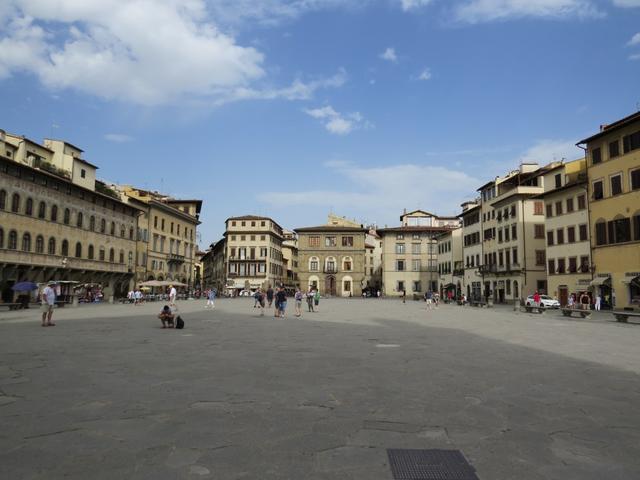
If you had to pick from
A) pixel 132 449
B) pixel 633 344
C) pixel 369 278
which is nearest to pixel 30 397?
pixel 132 449

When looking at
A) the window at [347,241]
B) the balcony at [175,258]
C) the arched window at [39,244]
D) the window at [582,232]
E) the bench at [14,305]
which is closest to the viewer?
the bench at [14,305]

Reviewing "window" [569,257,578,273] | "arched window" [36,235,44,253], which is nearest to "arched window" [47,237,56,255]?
"arched window" [36,235,44,253]

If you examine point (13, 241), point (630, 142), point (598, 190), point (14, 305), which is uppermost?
point (630, 142)

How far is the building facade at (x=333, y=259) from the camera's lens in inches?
3620

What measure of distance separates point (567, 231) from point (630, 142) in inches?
411

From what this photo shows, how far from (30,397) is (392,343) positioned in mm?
9196

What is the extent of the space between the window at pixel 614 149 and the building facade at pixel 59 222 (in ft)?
140

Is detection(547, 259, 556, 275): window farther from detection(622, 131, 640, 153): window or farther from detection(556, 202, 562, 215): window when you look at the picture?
detection(622, 131, 640, 153): window

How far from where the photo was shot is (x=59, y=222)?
45406mm

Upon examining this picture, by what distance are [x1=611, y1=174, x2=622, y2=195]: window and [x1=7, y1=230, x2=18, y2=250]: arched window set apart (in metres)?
44.9

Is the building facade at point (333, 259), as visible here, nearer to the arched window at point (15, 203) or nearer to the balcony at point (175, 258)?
the balcony at point (175, 258)

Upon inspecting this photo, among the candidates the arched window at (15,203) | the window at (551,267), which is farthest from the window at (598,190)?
the arched window at (15,203)

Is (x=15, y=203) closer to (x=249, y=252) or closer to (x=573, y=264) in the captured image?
(x=573, y=264)

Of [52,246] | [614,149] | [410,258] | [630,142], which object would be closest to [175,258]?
[52,246]
